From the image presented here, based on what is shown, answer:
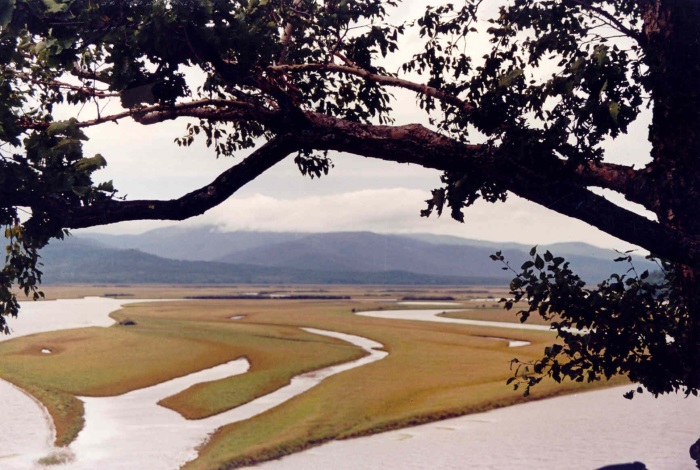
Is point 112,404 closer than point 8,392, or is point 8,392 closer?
point 112,404

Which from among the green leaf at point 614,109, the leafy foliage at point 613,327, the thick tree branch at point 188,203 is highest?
the green leaf at point 614,109

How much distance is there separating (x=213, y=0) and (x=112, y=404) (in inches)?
1257

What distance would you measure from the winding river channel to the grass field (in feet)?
3.48

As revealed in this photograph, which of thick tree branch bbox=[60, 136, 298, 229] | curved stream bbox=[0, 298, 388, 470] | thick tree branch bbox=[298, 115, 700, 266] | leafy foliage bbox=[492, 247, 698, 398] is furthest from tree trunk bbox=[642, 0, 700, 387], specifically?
curved stream bbox=[0, 298, 388, 470]

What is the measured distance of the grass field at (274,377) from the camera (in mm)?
31297

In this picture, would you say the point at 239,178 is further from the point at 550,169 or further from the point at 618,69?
the point at 618,69

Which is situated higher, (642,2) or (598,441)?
(642,2)

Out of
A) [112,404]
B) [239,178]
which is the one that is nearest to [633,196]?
[239,178]

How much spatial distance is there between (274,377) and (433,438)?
16937 mm

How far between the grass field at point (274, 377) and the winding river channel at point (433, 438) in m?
1.06

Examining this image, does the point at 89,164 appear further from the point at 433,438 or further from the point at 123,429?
the point at 123,429

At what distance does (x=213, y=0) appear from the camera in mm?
10344

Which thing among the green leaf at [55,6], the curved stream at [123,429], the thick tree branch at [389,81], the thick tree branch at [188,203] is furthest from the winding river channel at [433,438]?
the green leaf at [55,6]

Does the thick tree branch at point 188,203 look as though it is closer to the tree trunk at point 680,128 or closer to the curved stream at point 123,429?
the tree trunk at point 680,128
